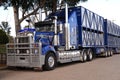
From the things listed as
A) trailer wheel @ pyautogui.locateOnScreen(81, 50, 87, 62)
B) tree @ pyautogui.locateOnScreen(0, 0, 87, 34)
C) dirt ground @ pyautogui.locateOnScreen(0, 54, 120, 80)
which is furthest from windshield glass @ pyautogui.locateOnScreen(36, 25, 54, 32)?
trailer wheel @ pyautogui.locateOnScreen(81, 50, 87, 62)

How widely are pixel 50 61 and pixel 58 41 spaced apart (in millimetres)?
2018

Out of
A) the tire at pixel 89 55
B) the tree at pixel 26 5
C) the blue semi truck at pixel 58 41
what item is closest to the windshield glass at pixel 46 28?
the blue semi truck at pixel 58 41

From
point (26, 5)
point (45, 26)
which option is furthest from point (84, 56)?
point (26, 5)

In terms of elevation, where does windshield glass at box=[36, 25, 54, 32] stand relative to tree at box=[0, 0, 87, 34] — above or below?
below

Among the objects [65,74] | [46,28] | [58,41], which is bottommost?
[65,74]

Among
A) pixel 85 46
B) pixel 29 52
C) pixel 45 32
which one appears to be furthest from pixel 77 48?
pixel 29 52

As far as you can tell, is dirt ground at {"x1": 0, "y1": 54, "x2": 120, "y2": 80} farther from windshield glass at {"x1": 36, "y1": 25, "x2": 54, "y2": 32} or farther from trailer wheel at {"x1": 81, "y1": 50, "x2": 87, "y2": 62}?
trailer wheel at {"x1": 81, "y1": 50, "x2": 87, "y2": 62}

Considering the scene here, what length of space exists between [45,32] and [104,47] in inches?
469

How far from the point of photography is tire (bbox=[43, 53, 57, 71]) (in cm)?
1430

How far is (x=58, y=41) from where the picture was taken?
640 inches

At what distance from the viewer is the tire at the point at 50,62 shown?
563 inches

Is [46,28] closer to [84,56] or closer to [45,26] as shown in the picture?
[45,26]

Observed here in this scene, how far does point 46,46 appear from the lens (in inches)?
573

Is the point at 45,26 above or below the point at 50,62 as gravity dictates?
above
